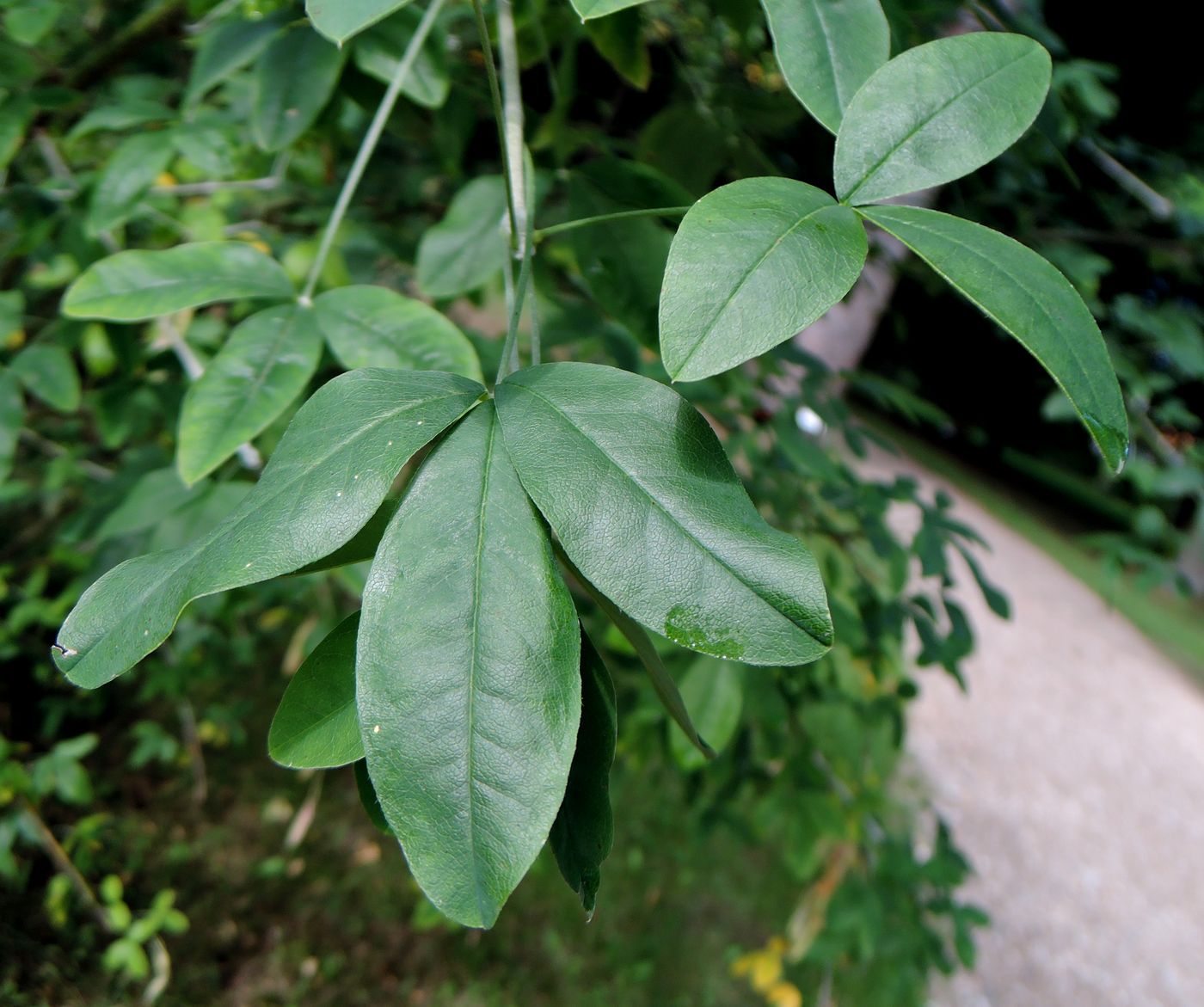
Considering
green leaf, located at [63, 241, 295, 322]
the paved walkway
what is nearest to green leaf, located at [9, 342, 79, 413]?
green leaf, located at [63, 241, 295, 322]

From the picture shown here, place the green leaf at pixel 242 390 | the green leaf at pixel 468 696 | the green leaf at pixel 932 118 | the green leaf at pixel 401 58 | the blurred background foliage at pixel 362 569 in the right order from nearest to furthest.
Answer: the green leaf at pixel 468 696
the green leaf at pixel 932 118
the green leaf at pixel 242 390
the green leaf at pixel 401 58
the blurred background foliage at pixel 362 569

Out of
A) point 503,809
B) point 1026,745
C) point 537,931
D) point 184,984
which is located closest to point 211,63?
point 503,809

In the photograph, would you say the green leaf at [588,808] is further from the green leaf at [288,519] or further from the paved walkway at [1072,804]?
the paved walkway at [1072,804]

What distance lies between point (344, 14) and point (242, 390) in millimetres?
307

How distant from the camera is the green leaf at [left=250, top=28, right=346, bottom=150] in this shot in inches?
35.2

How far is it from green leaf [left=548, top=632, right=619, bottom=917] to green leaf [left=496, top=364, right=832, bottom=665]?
0.24ft

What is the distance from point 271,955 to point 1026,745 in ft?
13.3

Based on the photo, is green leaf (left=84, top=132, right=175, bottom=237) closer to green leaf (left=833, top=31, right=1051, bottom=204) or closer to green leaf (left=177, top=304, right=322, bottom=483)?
green leaf (left=177, top=304, right=322, bottom=483)

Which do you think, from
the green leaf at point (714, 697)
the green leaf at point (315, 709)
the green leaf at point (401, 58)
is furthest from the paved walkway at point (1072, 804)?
the green leaf at point (315, 709)

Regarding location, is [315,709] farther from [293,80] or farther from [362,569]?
[293,80]

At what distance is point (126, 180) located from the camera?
39.2 inches

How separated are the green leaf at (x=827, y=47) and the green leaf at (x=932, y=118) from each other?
0.04 metres

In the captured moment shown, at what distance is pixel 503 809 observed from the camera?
1.16 ft

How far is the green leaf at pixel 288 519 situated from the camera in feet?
1.27
